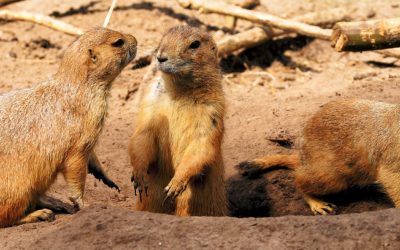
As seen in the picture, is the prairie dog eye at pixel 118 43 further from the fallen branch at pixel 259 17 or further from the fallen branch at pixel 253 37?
the fallen branch at pixel 253 37

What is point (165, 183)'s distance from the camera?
23.2 feet

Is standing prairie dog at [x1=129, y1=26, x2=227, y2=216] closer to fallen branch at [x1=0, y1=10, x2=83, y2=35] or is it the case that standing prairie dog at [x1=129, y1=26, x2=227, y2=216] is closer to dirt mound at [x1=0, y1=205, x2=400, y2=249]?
dirt mound at [x1=0, y1=205, x2=400, y2=249]

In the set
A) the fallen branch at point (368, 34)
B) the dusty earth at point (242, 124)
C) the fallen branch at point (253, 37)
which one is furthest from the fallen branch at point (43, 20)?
the fallen branch at point (368, 34)

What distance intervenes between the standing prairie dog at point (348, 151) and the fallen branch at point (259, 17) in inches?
113

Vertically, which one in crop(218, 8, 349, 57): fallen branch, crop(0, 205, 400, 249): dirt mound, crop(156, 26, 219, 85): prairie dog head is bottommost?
crop(218, 8, 349, 57): fallen branch

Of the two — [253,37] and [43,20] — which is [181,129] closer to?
[253,37]

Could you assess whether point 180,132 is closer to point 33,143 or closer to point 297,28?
point 33,143

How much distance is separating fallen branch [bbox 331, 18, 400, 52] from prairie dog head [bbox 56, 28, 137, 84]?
6.61ft

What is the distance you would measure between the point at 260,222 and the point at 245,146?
375 cm

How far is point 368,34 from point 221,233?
10.1 feet

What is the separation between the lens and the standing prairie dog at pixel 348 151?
23.2 feet

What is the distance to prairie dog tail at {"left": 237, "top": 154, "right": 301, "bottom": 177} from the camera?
8070 mm

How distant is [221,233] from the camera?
4.92 meters

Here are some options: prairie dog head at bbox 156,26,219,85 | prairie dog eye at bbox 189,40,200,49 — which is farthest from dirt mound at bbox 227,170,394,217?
prairie dog eye at bbox 189,40,200,49
